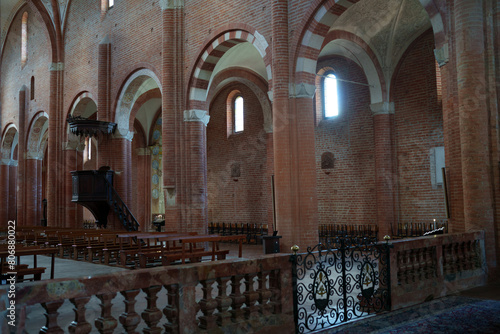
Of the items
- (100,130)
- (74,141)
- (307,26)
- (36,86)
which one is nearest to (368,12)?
(307,26)

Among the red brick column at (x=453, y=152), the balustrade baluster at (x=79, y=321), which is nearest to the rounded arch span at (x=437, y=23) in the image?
the red brick column at (x=453, y=152)

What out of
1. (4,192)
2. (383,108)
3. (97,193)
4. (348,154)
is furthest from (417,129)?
(4,192)

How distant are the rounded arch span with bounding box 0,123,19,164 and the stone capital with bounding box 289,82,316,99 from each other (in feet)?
79.8

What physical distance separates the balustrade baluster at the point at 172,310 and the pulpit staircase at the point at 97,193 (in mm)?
12869

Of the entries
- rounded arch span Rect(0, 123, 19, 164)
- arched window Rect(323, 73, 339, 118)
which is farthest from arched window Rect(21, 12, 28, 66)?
arched window Rect(323, 73, 339, 118)

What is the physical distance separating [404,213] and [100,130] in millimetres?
11858

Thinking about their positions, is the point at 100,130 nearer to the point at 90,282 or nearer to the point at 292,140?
the point at 292,140

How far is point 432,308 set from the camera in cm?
568

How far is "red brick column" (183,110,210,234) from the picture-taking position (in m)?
14.2

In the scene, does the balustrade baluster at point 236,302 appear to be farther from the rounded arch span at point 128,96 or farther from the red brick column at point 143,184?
the red brick column at point 143,184

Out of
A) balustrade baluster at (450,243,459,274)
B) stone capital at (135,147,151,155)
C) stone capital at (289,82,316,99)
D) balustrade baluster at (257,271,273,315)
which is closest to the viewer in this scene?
balustrade baluster at (257,271,273,315)

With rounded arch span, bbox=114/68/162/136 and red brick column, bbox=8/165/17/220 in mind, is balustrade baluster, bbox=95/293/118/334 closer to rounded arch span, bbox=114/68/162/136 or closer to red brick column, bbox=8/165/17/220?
rounded arch span, bbox=114/68/162/136

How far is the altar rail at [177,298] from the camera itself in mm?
3156

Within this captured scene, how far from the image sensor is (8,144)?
29.6 metres
